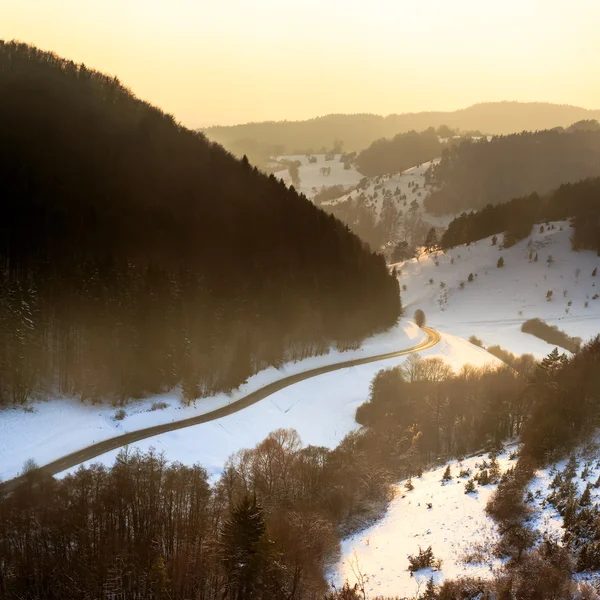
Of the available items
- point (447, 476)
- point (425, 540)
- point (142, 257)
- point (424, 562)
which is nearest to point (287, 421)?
point (447, 476)

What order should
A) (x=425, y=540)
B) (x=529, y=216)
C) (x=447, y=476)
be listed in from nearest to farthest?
(x=425, y=540) < (x=447, y=476) < (x=529, y=216)

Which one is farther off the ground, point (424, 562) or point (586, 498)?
point (586, 498)

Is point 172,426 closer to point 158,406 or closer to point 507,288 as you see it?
point 158,406

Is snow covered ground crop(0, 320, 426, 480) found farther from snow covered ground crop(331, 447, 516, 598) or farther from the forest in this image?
the forest

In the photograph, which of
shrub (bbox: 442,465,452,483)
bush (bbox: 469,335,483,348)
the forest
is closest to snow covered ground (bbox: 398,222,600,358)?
bush (bbox: 469,335,483,348)

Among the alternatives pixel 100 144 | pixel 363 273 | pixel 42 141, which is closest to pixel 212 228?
pixel 100 144

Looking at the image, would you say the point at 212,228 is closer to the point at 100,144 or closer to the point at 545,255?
the point at 100,144

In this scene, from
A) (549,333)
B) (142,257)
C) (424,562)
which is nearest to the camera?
(424,562)
